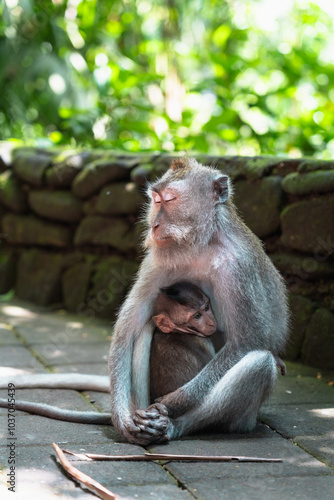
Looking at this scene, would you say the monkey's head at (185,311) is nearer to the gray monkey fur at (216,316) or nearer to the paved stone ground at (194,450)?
the gray monkey fur at (216,316)

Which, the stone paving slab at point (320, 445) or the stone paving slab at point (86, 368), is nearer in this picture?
the stone paving slab at point (320, 445)

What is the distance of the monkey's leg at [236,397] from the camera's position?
346 cm

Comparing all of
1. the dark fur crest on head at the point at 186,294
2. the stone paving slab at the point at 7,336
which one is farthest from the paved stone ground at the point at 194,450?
the dark fur crest on head at the point at 186,294

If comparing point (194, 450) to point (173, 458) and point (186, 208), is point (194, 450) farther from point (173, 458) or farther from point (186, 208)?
point (186, 208)

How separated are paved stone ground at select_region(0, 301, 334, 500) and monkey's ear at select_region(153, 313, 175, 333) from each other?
55 centimetres

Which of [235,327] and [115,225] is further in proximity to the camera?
[115,225]

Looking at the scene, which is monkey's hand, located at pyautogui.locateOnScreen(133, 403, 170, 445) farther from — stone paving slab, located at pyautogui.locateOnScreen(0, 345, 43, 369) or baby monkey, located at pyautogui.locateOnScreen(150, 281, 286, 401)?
stone paving slab, located at pyautogui.locateOnScreen(0, 345, 43, 369)

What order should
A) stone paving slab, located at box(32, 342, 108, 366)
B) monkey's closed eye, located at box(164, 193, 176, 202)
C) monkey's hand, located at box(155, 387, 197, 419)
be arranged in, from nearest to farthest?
monkey's hand, located at box(155, 387, 197, 419) < monkey's closed eye, located at box(164, 193, 176, 202) < stone paving slab, located at box(32, 342, 108, 366)

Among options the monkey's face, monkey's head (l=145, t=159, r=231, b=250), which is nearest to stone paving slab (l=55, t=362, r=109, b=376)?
the monkey's face

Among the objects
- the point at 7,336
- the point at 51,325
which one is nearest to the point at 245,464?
the point at 7,336

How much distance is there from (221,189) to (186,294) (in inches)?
22.7

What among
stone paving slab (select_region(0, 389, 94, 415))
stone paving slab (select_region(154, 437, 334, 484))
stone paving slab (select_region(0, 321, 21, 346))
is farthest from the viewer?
stone paving slab (select_region(0, 321, 21, 346))

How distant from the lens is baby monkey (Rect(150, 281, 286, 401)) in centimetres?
364

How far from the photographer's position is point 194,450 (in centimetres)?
333
